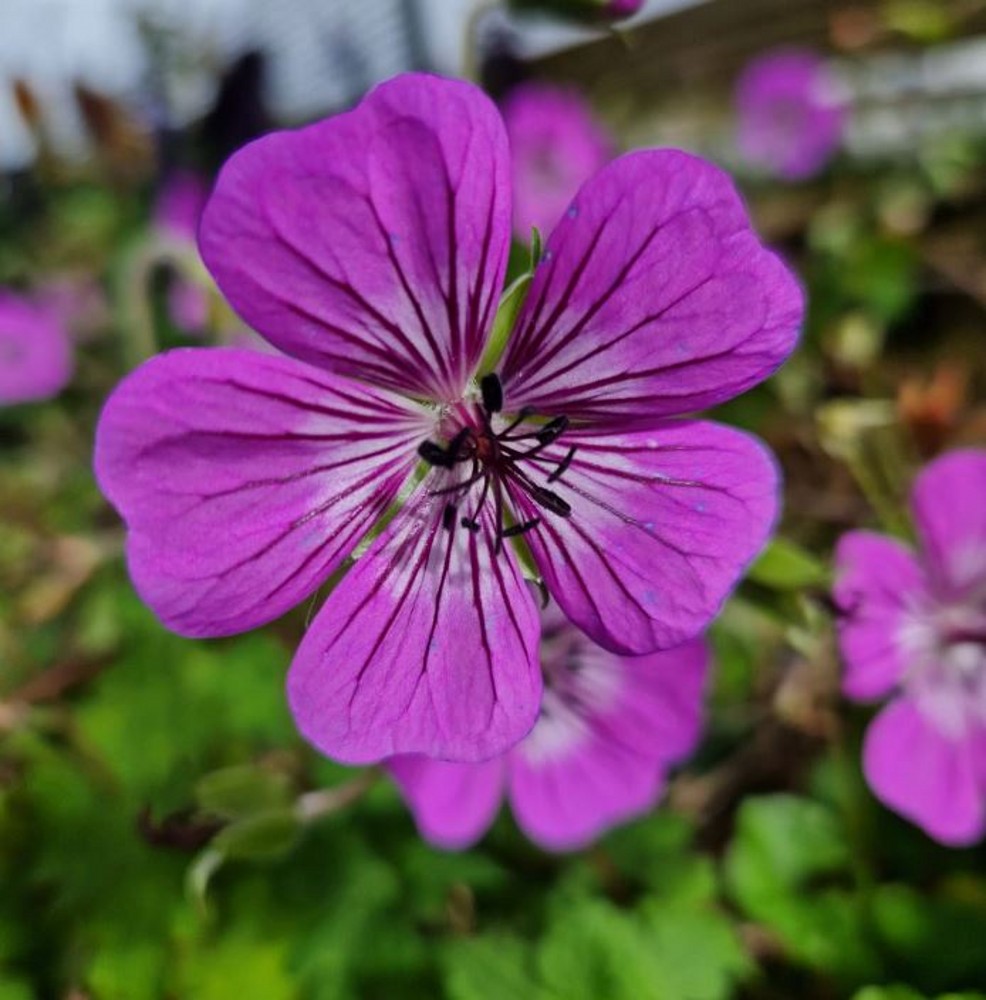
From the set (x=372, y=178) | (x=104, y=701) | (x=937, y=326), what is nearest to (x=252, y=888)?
(x=104, y=701)

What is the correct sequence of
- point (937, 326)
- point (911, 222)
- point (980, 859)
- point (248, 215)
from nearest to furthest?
point (248, 215), point (980, 859), point (937, 326), point (911, 222)

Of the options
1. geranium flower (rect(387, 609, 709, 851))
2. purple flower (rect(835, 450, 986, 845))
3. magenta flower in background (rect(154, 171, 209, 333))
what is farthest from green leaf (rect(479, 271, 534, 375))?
magenta flower in background (rect(154, 171, 209, 333))

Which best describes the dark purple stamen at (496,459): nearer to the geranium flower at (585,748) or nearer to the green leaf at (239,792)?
the geranium flower at (585,748)

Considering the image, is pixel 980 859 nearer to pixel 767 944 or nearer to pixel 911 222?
pixel 767 944

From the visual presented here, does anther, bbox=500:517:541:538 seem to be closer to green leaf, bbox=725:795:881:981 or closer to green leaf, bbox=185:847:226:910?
green leaf, bbox=185:847:226:910

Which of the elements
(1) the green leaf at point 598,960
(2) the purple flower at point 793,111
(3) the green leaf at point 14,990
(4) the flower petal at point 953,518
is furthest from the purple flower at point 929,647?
(2) the purple flower at point 793,111
